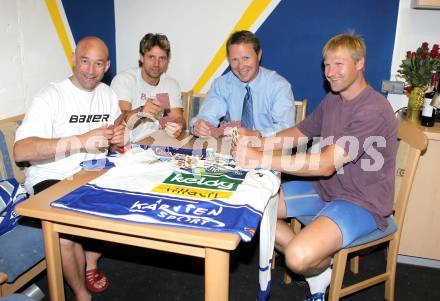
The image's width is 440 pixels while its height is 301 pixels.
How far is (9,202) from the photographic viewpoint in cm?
184

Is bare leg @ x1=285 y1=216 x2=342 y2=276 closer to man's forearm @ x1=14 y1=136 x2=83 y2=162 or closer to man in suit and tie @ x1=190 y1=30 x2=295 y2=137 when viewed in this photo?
man in suit and tie @ x1=190 y1=30 x2=295 y2=137

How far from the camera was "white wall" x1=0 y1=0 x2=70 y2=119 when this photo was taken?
2258 mm

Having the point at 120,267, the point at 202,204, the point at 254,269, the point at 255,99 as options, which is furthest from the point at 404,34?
the point at 120,267

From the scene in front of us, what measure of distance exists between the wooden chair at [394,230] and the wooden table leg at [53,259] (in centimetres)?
121

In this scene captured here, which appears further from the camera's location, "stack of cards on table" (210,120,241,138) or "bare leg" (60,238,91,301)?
"stack of cards on table" (210,120,241,138)

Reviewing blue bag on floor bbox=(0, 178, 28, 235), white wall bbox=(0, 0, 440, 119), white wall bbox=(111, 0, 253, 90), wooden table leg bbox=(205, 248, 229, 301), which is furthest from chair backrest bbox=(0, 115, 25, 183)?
white wall bbox=(111, 0, 253, 90)

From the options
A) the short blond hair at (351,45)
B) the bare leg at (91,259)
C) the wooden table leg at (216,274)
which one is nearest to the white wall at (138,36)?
the bare leg at (91,259)

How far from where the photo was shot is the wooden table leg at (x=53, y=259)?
1425 millimetres

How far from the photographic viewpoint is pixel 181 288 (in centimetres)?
226

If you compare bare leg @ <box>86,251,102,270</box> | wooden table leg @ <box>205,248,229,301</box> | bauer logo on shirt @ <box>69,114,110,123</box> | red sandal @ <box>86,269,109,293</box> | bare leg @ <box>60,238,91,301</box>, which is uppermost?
bauer logo on shirt @ <box>69,114,110,123</box>

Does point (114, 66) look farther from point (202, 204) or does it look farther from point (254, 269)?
point (202, 204)

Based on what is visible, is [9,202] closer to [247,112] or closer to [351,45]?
[247,112]

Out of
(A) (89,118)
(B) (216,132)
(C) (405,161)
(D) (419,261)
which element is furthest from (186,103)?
(D) (419,261)

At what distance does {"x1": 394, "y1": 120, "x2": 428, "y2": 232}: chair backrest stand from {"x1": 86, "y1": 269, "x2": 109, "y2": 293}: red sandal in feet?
5.34
